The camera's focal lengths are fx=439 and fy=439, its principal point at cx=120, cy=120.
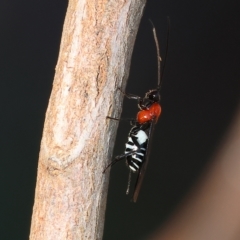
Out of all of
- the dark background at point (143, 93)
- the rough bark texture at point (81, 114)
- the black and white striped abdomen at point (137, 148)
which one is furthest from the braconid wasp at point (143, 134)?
the dark background at point (143, 93)

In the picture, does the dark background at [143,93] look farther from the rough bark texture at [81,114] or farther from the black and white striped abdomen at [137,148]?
the rough bark texture at [81,114]

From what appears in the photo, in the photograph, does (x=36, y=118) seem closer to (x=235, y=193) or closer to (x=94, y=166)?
(x=235, y=193)

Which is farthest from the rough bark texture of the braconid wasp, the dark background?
the dark background

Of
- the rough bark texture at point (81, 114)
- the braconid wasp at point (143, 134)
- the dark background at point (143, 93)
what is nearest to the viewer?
the rough bark texture at point (81, 114)

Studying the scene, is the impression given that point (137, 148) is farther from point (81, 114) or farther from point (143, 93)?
point (143, 93)

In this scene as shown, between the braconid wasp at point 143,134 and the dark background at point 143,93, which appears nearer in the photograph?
the braconid wasp at point 143,134
